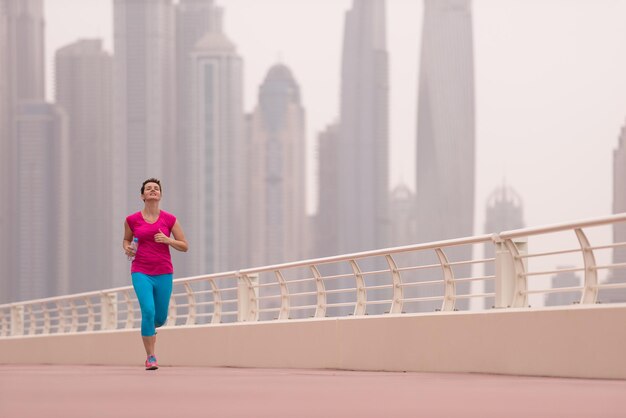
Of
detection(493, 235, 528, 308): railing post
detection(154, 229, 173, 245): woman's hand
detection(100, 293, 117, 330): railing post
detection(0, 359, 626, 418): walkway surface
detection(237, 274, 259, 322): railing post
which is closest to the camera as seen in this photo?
detection(0, 359, 626, 418): walkway surface

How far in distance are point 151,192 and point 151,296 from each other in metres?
0.96

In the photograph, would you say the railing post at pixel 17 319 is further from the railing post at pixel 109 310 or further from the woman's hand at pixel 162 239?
the woman's hand at pixel 162 239

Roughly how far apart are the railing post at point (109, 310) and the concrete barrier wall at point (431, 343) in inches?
210

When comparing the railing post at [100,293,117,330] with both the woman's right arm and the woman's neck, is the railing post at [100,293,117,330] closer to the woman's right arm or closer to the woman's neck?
the woman's right arm

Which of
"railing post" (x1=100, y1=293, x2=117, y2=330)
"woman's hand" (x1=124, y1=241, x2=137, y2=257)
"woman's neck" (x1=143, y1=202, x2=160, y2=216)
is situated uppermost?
"woman's neck" (x1=143, y1=202, x2=160, y2=216)

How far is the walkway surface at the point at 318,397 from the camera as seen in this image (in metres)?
7.29

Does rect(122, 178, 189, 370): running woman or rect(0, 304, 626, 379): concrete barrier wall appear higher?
rect(122, 178, 189, 370): running woman

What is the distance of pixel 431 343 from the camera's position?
40.7 feet

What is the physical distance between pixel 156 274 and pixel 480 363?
3.33 m

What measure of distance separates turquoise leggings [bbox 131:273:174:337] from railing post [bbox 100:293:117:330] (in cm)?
1172

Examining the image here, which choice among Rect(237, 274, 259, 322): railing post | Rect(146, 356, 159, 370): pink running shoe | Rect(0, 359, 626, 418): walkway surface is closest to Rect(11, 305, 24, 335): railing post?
Rect(237, 274, 259, 322): railing post

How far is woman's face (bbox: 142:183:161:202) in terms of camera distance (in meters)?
13.1

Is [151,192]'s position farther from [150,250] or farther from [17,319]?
[17,319]

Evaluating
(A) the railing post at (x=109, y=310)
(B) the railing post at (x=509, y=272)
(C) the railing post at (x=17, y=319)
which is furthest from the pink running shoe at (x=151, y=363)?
(C) the railing post at (x=17, y=319)
